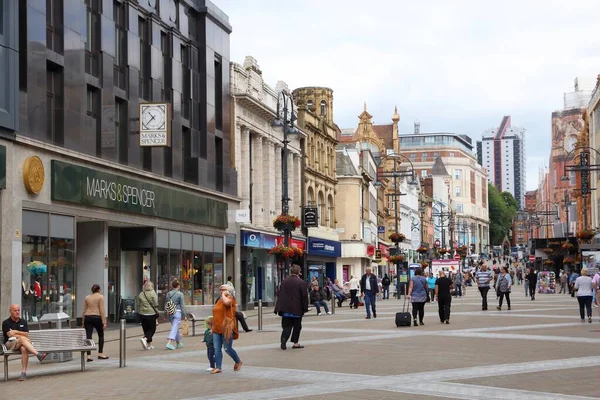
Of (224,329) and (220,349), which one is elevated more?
(224,329)

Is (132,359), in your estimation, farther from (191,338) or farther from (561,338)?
(561,338)

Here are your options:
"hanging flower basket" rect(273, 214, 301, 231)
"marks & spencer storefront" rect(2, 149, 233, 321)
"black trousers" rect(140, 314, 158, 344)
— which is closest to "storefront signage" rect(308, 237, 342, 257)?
"marks & spencer storefront" rect(2, 149, 233, 321)

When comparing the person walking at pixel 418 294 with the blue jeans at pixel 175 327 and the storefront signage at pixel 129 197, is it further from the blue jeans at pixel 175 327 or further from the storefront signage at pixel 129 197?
the storefront signage at pixel 129 197

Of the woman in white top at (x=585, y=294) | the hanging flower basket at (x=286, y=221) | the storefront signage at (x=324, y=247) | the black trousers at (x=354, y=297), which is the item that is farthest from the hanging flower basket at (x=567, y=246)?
the woman in white top at (x=585, y=294)

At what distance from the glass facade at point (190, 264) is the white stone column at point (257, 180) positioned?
268 inches

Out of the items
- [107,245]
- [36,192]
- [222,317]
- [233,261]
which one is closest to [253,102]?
[233,261]

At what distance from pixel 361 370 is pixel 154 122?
65.2ft

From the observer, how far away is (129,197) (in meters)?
34.2

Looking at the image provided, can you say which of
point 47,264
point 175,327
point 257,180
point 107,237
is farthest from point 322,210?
point 175,327

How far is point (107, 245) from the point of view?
1323 inches

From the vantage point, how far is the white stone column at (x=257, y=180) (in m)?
51.6

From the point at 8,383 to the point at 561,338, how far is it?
1245cm

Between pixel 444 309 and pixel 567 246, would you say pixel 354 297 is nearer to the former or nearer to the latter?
pixel 444 309

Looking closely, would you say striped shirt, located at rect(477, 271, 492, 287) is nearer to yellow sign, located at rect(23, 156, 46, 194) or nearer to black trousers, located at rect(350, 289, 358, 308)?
black trousers, located at rect(350, 289, 358, 308)
